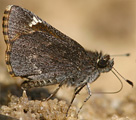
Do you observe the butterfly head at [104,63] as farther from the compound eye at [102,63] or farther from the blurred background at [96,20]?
the blurred background at [96,20]

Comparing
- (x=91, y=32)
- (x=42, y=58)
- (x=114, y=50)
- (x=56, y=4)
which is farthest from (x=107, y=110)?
(x=56, y=4)

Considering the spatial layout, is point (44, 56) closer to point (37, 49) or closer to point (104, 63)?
point (37, 49)

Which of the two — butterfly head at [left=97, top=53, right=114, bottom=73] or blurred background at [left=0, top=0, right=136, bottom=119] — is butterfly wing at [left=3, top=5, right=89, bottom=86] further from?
blurred background at [left=0, top=0, right=136, bottom=119]

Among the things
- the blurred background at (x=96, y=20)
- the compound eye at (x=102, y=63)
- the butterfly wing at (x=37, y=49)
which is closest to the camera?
the butterfly wing at (x=37, y=49)

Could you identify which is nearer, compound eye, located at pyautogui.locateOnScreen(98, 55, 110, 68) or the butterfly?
the butterfly

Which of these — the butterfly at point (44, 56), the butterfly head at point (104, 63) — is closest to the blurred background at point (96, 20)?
the butterfly head at point (104, 63)

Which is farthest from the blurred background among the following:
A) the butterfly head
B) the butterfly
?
the butterfly

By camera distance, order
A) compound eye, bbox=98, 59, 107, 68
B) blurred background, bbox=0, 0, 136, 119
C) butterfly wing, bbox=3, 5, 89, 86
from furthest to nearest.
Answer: blurred background, bbox=0, 0, 136, 119, compound eye, bbox=98, 59, 107, 68, butterfly wing, bbox=3, 5, 89, 86

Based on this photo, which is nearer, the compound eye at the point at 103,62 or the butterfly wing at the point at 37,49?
the butterfly wing at the point at 37,49
